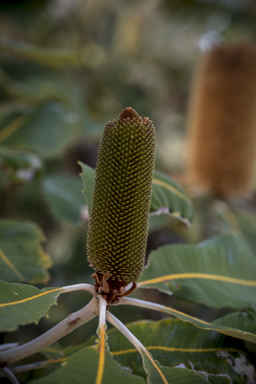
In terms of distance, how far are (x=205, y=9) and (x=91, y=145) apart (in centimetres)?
125

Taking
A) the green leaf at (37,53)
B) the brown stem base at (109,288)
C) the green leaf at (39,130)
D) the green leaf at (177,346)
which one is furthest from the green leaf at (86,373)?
the green leaf at (37,53)

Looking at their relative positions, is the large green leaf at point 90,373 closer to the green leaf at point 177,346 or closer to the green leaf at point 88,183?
the green leaf at point 177,346

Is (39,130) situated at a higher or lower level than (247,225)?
higher

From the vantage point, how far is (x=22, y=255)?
91 cm

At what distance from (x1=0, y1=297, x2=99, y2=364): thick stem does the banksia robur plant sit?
42 millimetres

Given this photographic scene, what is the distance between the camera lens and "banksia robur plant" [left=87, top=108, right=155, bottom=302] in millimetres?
586

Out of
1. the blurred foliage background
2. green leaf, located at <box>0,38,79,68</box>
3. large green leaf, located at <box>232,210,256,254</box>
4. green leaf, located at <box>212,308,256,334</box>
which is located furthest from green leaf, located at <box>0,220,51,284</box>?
large green leaf, located at <box>232,210,256,254</box>

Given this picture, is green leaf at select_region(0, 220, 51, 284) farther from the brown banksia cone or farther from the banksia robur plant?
the brown banksia cone

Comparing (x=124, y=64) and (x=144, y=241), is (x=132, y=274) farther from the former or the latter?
(x=124, y=64)

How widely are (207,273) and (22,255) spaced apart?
1.64ft

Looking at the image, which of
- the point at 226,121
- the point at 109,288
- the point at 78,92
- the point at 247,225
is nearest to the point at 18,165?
the point at 109,288

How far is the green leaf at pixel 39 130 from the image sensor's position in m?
1.37

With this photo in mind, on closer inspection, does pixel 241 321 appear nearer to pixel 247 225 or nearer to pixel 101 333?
pixel 101 333

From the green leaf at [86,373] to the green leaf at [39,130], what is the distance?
38.8 inches
